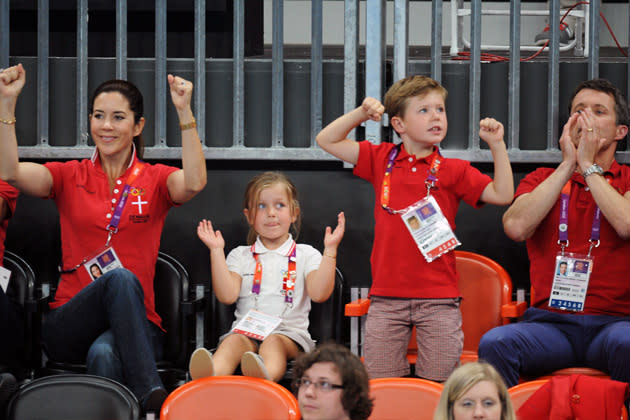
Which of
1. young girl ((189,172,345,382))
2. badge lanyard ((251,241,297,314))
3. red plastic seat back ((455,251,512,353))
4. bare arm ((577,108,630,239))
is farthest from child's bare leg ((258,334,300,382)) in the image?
bare arm ((577,108,630,239))

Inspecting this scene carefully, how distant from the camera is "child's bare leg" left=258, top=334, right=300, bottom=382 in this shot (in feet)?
9.56

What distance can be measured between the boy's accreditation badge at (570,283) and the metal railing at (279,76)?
0.71 m

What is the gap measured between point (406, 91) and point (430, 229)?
20.7 inches

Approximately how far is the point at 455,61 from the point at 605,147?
0.81 meters

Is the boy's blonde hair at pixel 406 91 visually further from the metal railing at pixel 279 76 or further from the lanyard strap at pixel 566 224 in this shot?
the lanyard strap at pixel 566 224

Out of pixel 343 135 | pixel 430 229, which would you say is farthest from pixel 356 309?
pixel 343 135

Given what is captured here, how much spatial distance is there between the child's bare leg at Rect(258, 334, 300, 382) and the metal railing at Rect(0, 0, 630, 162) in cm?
95

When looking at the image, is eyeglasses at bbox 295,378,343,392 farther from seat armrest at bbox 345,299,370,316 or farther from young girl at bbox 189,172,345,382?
seat armrest at bbox 345,299,370,316

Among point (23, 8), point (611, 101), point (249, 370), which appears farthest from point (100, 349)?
point (611, 101)

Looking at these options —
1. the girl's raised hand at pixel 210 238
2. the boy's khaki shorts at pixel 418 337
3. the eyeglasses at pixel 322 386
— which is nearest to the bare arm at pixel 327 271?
the boy's khaki shorts at pixel 418 337

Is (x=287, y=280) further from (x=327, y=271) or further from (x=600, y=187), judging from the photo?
(x=600, y=187)

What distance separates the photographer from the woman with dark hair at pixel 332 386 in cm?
209

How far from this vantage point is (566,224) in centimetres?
317

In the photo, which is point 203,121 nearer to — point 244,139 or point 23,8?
point 244,139
